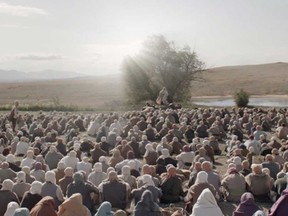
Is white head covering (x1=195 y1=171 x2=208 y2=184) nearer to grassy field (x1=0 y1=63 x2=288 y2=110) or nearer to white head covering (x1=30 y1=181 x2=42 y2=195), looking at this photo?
white head covering (x1=30 y1=181 x2=42 y2=195)

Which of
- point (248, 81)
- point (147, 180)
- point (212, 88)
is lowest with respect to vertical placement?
point (147, 180)

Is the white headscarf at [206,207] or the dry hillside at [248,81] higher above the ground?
the dry hillside at [248,81]

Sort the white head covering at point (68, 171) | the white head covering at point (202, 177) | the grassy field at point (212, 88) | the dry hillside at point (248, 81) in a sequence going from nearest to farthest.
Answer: the white head covering at point (202, 177), the white head covering at point (68, 171), the grassy field at point (212, 88), the dry hillside at point (248, 81)

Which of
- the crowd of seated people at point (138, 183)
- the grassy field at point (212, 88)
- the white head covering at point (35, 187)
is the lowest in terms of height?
the crowd of seated people at point (138, 183)

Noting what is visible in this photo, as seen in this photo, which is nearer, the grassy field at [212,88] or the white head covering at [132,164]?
the white head covering at [132,164]

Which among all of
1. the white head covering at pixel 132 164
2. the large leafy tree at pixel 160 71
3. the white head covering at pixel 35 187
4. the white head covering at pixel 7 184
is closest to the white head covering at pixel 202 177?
the white head covering at pixel 132 164

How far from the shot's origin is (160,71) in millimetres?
52531

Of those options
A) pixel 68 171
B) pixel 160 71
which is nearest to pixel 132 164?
pixel 68 171

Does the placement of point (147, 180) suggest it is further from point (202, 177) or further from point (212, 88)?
point (212, 88)

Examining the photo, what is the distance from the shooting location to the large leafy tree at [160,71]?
165 ft

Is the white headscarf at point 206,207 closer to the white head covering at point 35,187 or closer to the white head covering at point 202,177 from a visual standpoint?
the white head covering at point 202,177

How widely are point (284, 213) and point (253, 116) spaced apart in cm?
2022

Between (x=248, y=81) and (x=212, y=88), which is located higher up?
(x=248, y=81)

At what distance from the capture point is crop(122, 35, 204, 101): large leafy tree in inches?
1975
